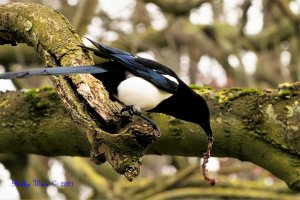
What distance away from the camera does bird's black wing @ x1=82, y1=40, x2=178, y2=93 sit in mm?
2190

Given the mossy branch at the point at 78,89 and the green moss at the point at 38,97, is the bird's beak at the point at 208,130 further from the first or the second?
the green moss at the point at 38,97

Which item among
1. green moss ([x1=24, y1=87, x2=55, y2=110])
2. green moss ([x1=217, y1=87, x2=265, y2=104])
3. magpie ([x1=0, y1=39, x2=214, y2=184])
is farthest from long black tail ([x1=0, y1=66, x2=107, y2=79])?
green moss ([x1=217, y1=87, x2=265, y2=104])

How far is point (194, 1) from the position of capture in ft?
13.6

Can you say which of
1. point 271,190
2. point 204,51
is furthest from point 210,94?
point 204,51

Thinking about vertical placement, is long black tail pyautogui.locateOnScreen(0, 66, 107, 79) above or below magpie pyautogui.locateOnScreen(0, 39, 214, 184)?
above

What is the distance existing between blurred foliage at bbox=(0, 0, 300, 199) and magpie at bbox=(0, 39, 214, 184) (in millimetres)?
1176

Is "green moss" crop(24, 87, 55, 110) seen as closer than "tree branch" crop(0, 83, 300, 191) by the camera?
No

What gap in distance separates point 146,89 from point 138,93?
7cm

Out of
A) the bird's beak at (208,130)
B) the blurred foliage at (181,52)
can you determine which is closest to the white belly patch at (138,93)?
the bird's beak at (208,130)

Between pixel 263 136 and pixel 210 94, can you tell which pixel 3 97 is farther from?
pixel 263 136

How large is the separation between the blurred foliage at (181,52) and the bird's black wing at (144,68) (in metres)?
1.19

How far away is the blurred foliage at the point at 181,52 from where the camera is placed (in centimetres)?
359

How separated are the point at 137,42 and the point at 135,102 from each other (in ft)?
7.35

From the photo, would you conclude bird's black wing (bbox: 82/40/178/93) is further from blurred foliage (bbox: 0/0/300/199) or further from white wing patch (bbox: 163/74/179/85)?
blurred foliage (bbox: 0/0/300/199)
